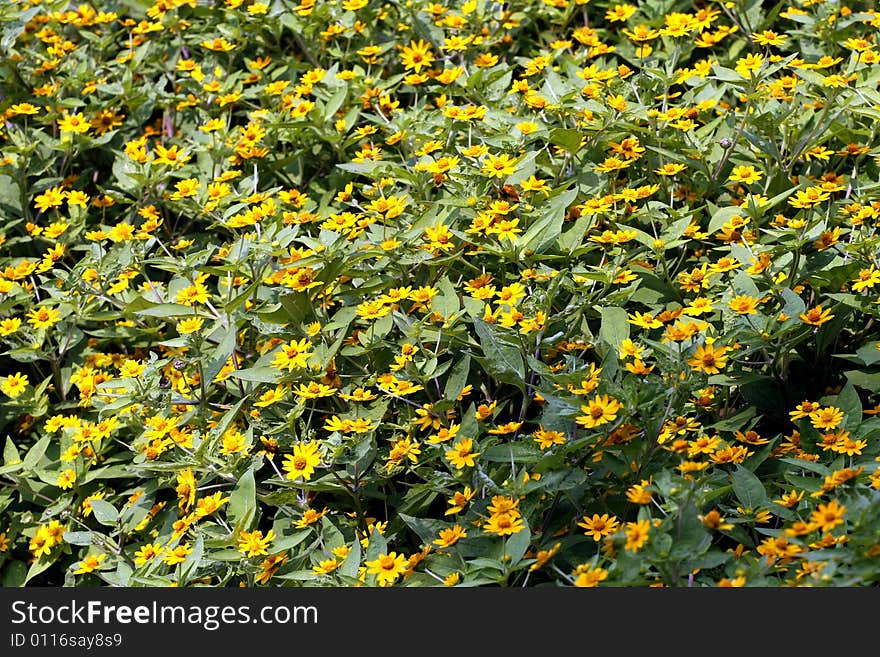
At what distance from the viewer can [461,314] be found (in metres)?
2.65

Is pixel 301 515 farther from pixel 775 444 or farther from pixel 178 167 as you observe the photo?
pixel 178 167

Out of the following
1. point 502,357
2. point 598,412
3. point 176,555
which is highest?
point 598,412

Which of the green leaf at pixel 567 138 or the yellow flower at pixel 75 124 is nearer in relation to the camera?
the green leaf at pixel 567 138

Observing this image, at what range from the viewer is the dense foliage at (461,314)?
87.6 inches

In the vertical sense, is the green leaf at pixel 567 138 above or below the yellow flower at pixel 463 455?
above

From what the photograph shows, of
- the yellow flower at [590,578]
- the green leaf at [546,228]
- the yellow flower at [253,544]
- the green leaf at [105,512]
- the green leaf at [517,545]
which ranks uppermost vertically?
the green leaf at [546,228]

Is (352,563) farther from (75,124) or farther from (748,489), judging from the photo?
(75,124)

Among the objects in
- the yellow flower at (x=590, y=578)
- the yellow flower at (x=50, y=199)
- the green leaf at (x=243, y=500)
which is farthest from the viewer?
the yellow flower at (x=50, y=199)

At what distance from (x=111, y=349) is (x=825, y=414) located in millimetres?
2015

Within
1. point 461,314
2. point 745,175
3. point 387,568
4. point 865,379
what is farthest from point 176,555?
point 745,175

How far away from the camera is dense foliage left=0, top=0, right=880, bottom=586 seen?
222cm

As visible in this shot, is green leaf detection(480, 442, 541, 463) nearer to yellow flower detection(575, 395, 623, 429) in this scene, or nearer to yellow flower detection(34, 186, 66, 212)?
yellow flower detection(575, 395, 623, 429)

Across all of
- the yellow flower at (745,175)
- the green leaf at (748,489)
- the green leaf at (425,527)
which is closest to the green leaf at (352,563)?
the green leaf at (425,527)

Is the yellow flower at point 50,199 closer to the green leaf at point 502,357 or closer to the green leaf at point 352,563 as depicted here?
the green leaf at point 502,357
